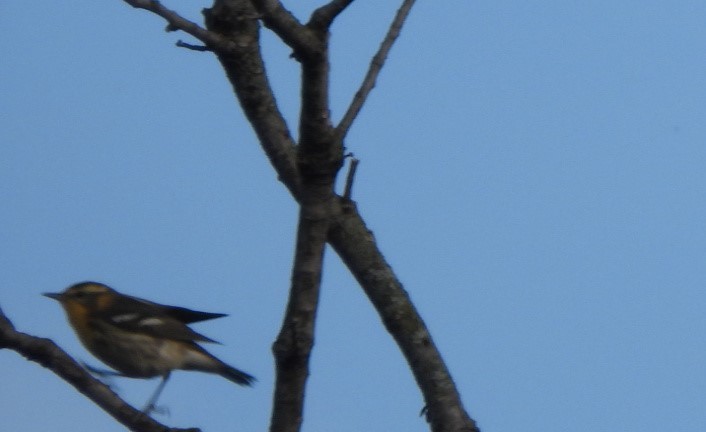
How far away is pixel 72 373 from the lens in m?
4.05

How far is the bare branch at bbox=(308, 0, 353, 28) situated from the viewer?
3.35m

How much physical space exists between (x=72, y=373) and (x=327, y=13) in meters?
1.63

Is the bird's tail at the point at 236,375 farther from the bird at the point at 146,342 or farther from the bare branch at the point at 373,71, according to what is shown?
the bare branch at the point at 373,71

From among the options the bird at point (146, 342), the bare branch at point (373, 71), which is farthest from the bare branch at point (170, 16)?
the bird at point (146, 342)

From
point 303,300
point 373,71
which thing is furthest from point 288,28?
point 303,300

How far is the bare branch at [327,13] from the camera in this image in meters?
3.35

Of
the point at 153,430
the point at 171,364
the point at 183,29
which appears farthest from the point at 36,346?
the point at 171,364

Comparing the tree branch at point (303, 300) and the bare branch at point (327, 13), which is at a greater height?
the bare branch at point (327, 13)

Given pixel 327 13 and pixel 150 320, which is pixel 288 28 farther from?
pixel 150 320

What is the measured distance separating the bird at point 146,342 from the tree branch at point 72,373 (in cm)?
390

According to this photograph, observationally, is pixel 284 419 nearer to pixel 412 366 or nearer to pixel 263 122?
pixel 412 366

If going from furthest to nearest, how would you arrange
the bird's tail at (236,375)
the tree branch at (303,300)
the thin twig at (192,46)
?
the bird's tail at (236,375)
the thin twig at (192,46)
the tree branch at (303,300)

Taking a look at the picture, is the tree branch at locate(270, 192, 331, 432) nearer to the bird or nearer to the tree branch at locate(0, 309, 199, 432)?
the tree branch at locate(0, 309, 199, 432)

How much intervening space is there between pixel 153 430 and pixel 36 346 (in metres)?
0.56
